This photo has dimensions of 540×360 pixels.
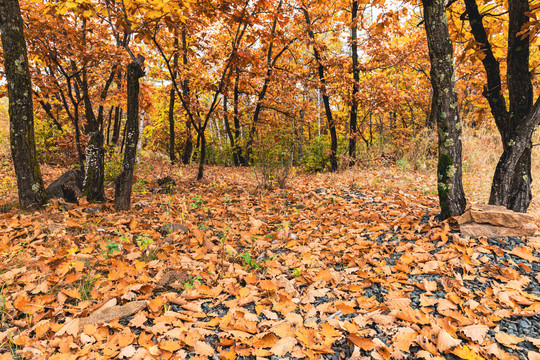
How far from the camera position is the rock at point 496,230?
2770mm

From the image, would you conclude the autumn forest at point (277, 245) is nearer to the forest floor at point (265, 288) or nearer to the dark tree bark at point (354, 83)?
the forest floor at point (265, 288)

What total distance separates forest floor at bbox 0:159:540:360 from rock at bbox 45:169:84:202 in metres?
0.47

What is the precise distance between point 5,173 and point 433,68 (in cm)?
995

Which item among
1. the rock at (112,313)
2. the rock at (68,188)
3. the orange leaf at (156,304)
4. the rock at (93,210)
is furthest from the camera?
the rock at (68,188)

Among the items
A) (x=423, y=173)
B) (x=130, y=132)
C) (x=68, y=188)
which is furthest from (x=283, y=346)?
(x=423, y=173)

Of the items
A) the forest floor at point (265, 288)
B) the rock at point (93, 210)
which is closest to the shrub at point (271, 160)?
the forest floor at point (265, 288)

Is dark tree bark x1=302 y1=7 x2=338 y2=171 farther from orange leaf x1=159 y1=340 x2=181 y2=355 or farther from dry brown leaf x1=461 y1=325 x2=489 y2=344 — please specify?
orange leaf x1=159 y1=340 x2=181 y2=355

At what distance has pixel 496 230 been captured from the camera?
9.21 ft

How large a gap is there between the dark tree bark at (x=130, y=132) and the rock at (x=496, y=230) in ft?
14.6

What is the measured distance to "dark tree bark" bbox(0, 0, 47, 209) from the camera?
353 cm

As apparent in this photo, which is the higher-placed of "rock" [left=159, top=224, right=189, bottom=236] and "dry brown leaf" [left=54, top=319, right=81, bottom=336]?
"rock" [left=159, top=224, right=189, bottom=236]

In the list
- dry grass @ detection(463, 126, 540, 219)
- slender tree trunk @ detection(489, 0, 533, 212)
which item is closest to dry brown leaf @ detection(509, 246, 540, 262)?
slender tree trunk @ detection(489, 0, 533, 212)

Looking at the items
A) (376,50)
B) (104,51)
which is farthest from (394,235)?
(376,50)

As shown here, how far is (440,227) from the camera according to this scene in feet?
10.0
